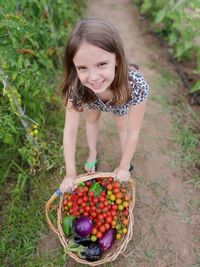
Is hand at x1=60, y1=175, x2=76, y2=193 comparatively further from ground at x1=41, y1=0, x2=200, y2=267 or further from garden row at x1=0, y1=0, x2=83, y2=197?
ground at x1=41, y1=0, x2=200, y2=267

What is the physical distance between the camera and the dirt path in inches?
77.2

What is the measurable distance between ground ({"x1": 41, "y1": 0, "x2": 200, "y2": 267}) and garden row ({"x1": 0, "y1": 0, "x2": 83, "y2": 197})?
41 centimetres

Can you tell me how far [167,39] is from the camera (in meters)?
3.65

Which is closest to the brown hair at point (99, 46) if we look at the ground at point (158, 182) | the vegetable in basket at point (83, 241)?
the vegetable in basket at point (83, 241)

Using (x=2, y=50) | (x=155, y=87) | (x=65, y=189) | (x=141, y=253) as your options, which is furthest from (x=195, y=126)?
(x=2, y=50)

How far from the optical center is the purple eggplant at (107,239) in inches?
69.3

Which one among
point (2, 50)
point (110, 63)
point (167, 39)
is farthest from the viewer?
point (167, 39)

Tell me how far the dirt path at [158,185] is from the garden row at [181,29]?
0.70 feet

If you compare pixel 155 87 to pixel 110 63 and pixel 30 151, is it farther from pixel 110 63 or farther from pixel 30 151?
pixel 110 63

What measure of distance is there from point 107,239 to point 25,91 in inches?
43.9

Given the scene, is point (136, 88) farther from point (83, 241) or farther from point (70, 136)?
point (83, 241)

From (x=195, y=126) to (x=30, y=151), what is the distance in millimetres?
1464

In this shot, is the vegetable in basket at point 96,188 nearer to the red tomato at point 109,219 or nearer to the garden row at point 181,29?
the red tomato at point 109,219

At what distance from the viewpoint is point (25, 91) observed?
2.11 metres
